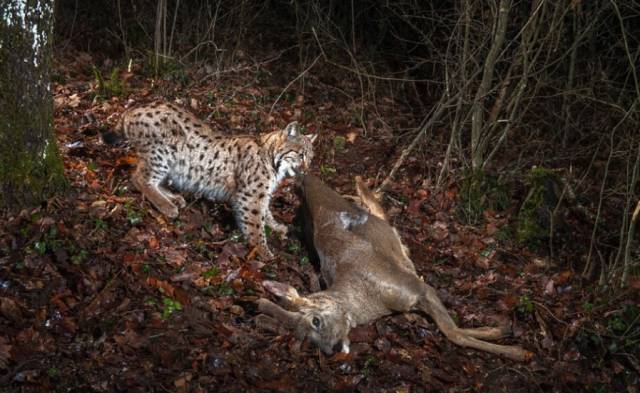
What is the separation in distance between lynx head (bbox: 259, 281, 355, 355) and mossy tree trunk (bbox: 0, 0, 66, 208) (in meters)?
2.41

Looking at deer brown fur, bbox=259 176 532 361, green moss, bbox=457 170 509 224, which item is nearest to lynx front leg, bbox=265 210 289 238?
deer brown fur, bbox=259 176 532 361

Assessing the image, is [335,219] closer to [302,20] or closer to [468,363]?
[468,363]

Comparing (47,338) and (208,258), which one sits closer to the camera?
(47,338)

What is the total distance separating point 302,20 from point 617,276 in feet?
26.8

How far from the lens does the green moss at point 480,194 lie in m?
8.35

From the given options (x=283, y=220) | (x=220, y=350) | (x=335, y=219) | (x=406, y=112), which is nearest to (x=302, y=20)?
(x=406, y=112)

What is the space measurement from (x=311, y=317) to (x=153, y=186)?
2979 millimetres

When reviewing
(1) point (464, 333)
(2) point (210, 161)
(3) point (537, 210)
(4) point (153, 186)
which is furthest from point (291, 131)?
(3) point (537, 210)

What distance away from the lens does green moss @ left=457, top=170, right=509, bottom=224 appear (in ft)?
27.4

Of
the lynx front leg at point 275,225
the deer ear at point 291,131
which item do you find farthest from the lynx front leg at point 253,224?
the deer ear at point 291,131

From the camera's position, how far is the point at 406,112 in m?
11.9

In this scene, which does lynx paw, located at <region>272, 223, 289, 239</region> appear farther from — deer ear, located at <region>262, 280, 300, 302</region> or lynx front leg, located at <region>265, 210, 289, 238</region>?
deer ear, located at <region>262, 280, 300, 302</region>

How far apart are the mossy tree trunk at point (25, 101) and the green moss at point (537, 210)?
5.56 metres

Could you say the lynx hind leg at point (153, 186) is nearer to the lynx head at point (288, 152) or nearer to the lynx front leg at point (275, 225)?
the lynx front leg at point (275, 225)
